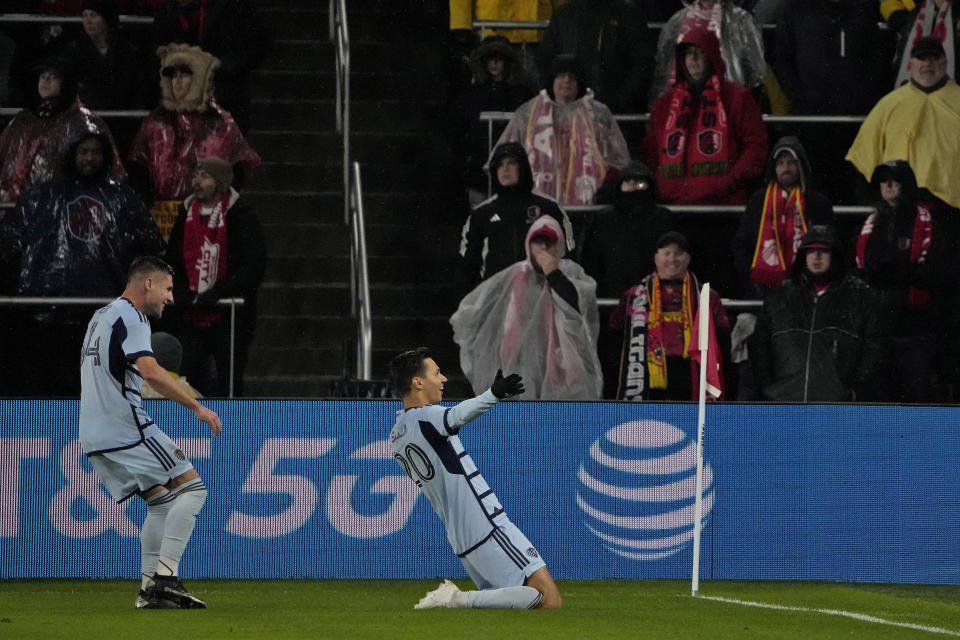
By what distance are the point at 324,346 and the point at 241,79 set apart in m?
2.88

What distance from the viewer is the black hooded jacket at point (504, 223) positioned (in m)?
15.7

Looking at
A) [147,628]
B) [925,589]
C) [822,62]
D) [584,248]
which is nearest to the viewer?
[147,628]

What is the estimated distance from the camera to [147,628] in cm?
898

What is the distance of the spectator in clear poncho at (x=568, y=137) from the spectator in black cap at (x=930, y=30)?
3.10 metres

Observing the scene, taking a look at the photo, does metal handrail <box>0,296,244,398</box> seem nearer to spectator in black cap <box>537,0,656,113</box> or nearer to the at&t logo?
the at&t logo

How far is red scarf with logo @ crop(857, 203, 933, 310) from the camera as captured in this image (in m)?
15.3

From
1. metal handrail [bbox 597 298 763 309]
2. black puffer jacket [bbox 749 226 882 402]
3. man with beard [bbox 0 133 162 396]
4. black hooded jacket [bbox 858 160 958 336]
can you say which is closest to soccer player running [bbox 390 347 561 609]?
black puffer jacket [bbox 749 226 882 402]

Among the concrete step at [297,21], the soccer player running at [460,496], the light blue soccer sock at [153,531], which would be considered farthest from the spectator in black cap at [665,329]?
the concrete step at [297,21]

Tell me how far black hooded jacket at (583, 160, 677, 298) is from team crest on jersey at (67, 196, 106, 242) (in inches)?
169

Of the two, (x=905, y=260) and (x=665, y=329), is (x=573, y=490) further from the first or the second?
(x=905, y=260)

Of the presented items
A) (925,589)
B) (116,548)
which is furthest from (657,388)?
(116,548)

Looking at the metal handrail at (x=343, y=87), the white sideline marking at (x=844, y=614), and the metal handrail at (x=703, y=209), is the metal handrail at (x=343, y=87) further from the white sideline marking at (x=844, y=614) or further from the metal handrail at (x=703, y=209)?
the white sideline marking at (x=844, y=614)

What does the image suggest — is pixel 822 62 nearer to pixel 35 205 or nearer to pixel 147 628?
pixel 35 205

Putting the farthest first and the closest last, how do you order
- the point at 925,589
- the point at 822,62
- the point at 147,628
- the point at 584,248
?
1. the point at 822,62
2. the point at 584,248
3. the point at 925,589
4. the point at 147,628
